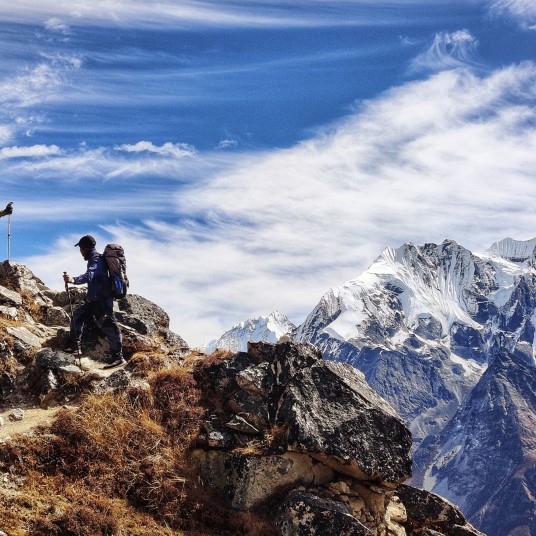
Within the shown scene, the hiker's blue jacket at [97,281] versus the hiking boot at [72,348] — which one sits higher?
the hiker's blue jacket at [97,281]

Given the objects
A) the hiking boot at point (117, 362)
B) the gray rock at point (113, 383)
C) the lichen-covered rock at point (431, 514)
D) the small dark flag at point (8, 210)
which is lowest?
the lichen-covered rock at point (431, 514)

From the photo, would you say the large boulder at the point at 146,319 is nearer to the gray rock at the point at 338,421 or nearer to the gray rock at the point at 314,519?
the gray rock at the point at 338,421

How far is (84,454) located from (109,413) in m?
1.41

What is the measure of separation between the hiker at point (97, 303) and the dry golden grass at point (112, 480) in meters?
2.78

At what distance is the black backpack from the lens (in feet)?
60.1

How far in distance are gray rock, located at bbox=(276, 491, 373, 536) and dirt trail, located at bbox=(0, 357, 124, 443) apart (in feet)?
19.1

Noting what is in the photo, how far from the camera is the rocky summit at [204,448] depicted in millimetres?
13336

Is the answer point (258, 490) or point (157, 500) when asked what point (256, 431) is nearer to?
point (258, 490)

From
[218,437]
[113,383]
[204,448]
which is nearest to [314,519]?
[218,437]

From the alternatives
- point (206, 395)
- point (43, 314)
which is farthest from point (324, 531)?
point (43, 314)

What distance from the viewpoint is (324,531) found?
13609mm

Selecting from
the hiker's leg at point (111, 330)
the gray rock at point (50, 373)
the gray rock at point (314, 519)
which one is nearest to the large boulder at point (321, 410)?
the gray rock at point (314, 519)

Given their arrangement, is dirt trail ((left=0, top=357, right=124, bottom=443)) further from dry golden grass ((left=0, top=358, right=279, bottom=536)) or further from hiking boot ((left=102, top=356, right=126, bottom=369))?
hiking boot ((left=102, top=356, right=126, bottom=369))

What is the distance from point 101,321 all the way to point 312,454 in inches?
302
